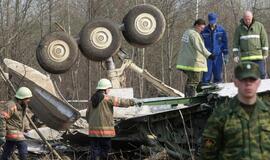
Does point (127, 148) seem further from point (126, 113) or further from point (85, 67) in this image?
point (85, 67)

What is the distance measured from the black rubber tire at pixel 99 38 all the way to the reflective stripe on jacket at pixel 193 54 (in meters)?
1.28

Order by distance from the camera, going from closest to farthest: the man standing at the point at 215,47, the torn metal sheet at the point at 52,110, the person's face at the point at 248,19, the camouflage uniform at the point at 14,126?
the camouflage uniform at the point at 14,126, the person's face at the point at 248,19, the torn metal sheet at the point at 52,110, the man standing at the point at 215,47

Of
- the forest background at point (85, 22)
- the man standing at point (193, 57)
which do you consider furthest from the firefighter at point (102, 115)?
the forest background at point (85, 22)

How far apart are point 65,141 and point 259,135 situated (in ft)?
23.3

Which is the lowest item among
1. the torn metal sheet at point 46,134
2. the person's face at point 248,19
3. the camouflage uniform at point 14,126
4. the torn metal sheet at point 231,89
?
the torn metal sheet at point 46,134

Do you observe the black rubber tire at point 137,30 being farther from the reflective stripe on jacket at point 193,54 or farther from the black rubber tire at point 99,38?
the reflective stripe on jacket at point 193,54

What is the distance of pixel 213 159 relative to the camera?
3838 mm

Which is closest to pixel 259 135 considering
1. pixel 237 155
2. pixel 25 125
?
pixel 237 155

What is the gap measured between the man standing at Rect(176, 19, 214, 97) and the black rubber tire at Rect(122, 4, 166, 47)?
82cm

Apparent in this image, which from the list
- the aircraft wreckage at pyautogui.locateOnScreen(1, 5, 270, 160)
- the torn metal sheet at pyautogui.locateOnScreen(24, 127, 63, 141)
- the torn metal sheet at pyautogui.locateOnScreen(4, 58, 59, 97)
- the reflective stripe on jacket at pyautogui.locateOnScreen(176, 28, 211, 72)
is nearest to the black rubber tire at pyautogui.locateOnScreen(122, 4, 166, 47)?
the aircraft wreckage at pyautogui.locateOnScreen(1, 5, 270, 160)

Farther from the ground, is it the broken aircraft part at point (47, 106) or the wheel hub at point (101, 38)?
the wheel hub at point (101, 38)

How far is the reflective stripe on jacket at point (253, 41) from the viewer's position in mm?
9477

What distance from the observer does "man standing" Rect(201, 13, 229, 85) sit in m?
10.1

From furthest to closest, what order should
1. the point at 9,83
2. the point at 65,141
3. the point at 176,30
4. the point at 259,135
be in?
the point at 176,30 < the point at 65,141 < the point at 9,83 < the point at 259,135
